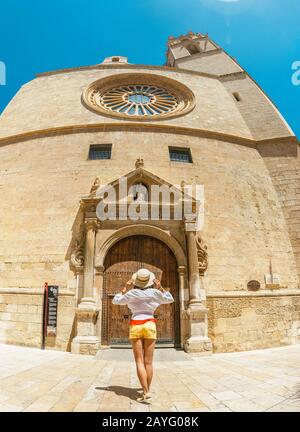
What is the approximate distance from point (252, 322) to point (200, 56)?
19890mm

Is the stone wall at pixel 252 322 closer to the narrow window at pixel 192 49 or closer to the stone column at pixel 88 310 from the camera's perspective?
the stone column at pixel 88 310

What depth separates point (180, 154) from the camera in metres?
11.0

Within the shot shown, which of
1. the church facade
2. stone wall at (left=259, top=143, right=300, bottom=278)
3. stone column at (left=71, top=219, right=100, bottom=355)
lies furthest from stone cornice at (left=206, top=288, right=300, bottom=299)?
stone column at (left=71, top=219, right=100, bottom=355)

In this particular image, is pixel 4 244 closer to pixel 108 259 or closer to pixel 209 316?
pixel 108 259

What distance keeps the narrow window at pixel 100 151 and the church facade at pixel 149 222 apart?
0.22 feet

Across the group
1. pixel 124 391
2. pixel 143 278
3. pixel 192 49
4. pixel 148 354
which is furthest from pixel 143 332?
pixel 192 49

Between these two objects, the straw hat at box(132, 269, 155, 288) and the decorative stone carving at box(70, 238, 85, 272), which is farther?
the decorative stone carving at box(70, 238, 85, 272)

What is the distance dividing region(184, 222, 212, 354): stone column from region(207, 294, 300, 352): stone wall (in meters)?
0.54

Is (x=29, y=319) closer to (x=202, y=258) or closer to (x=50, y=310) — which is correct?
(x=50, y=310)

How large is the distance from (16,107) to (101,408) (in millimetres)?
14161

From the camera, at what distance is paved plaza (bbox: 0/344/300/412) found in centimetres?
346

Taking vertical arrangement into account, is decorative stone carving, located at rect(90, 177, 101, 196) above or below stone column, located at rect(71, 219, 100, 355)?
above

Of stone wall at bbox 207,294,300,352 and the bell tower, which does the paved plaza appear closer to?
stone wall at bbox 207,294,300,352

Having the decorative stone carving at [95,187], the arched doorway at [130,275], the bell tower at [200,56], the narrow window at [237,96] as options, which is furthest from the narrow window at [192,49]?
the arched doorway at [130,275]
